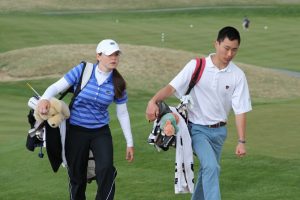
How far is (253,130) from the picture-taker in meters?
15.2

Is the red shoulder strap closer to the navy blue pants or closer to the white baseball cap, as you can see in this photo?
the white baseball cap

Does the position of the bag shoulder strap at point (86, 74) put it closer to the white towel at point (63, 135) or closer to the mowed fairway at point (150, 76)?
the white towel at point (63, 135)

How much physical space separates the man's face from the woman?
106cm

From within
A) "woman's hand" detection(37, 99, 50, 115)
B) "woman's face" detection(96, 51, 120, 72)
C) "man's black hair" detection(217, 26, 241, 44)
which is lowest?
"woman's hand" detection(37, 99, 50, 115)

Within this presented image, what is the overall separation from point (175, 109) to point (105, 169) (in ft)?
3.24

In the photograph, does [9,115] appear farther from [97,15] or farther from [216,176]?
[97,15]

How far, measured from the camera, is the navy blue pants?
8805 mm

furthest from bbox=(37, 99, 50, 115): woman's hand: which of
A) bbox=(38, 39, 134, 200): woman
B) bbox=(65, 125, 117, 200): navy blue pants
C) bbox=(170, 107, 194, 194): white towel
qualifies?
bbox=(170, 107, 194, 194): white towel

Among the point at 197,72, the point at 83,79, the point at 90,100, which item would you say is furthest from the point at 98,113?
the point at 197,72

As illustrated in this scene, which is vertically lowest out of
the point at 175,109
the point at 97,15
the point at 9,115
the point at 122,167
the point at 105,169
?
the point at 97,15

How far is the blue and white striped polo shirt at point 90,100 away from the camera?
8664 mm

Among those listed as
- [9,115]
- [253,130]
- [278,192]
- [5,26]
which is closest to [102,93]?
[278,192]

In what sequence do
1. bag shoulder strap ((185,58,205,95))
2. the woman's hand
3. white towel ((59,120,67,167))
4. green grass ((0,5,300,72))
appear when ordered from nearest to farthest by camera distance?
the woman's hand < bag shoulder strap ((185,58,205,95)) < white towel ((59,120,67,167)) < green grass ((0,5,300,72))

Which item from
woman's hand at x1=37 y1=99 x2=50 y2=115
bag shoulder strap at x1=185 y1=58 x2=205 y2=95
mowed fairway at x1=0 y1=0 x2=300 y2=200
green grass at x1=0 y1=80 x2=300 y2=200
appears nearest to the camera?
woman's hand at x1=37 y1=99 x2=50 y2=115
